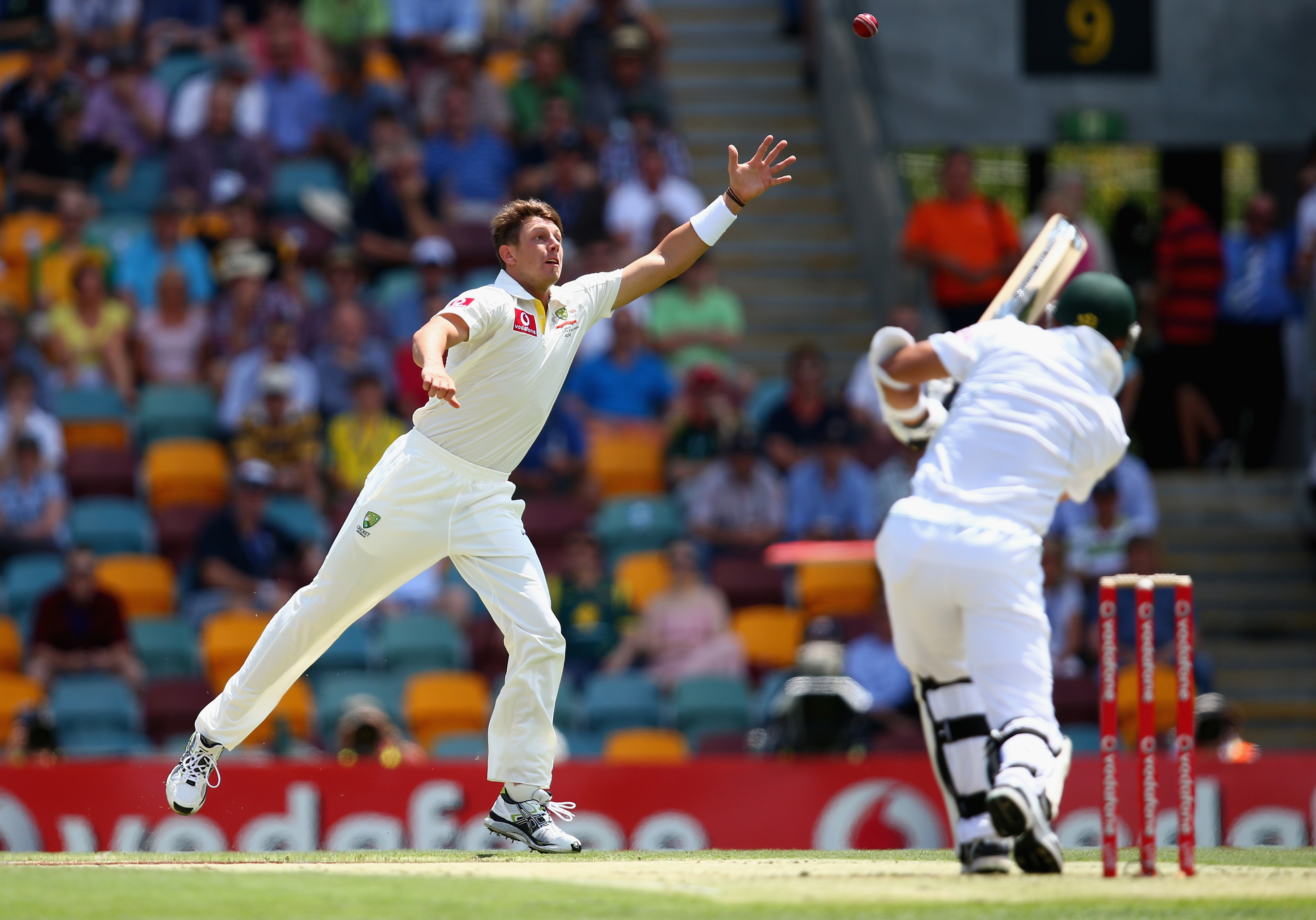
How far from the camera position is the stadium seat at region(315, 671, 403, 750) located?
1088 centimetres

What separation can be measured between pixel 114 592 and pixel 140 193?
422 centimetres

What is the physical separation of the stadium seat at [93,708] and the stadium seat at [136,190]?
468cm

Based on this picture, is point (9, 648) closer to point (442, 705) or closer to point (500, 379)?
point (442, 705)

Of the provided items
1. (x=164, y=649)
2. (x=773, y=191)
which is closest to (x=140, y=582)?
(x=164, y=649)

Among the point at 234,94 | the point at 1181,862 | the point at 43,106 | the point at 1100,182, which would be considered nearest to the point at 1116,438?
the point at 1181,862

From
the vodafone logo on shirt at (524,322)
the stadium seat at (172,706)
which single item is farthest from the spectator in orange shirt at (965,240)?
the vodafone logo on shirt at (524,322)

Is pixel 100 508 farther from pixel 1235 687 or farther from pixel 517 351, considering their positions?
pixel 1235 687

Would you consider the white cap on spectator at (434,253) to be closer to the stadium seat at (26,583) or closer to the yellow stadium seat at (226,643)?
the yellow stadium seat at (226,643)

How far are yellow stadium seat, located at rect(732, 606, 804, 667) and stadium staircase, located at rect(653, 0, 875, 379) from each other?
3.05m

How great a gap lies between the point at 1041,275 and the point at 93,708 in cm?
669

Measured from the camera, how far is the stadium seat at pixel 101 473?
12.6 meters

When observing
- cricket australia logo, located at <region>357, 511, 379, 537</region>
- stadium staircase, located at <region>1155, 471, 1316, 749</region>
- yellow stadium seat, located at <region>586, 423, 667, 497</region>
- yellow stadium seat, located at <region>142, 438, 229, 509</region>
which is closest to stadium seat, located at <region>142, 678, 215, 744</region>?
yellow stadium seat, located at <region>142, 438, 229, 509</region>

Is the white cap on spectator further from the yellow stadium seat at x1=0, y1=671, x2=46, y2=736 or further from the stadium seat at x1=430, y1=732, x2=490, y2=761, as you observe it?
the yellow stadium seat at x1=0, y1=671, x2=46, y2=736

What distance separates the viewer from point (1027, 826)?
5.60 m
